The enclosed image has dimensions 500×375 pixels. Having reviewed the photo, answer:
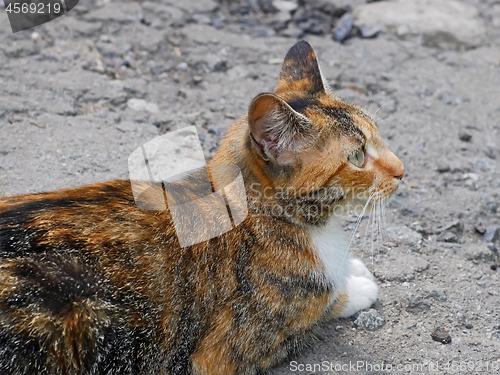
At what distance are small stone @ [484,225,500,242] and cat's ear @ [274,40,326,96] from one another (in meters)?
2.15

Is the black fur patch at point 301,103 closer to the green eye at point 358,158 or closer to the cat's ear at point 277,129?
the cat's ear at point 277,129

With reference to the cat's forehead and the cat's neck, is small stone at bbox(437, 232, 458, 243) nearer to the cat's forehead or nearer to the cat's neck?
the cat's forehead

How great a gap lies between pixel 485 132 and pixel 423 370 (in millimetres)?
3639

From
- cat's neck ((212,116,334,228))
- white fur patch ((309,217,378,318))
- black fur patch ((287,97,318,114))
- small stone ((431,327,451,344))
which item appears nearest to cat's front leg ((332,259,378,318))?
white fur patch ((309,217,378,318))

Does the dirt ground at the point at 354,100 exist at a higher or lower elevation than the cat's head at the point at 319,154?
lower

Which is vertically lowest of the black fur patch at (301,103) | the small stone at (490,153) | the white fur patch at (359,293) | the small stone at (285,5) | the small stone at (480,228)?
the small stone at (490,153)

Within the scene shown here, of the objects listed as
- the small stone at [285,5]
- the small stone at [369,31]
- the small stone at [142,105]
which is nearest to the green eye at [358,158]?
the small stone at [142,105]

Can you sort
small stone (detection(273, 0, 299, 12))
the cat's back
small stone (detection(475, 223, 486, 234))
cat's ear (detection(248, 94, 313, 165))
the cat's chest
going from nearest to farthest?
the cat's back < cat's ear (detection(248, 94, 313, 165)) < the cat's chest < small stone (detection(475, 223, 486, 234)) < small stone (detection(273, 0, 299, 12))

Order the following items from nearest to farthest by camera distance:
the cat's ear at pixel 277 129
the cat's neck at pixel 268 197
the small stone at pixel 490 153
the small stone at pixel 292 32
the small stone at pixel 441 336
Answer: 1. the cat's ear at pixel 277 129
2. the cat's neck at pixel 268 197
3. the small stone at pixel 441 336
4. the small stone at pixel 490 153
5. the small stone at pixel 292 32

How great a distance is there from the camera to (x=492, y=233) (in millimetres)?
4473

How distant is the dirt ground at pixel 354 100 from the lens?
11.9ft

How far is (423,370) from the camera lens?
127 inches

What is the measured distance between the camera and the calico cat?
2.62 metres

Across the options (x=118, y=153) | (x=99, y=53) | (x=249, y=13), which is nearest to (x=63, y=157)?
(x=118, y=153)
